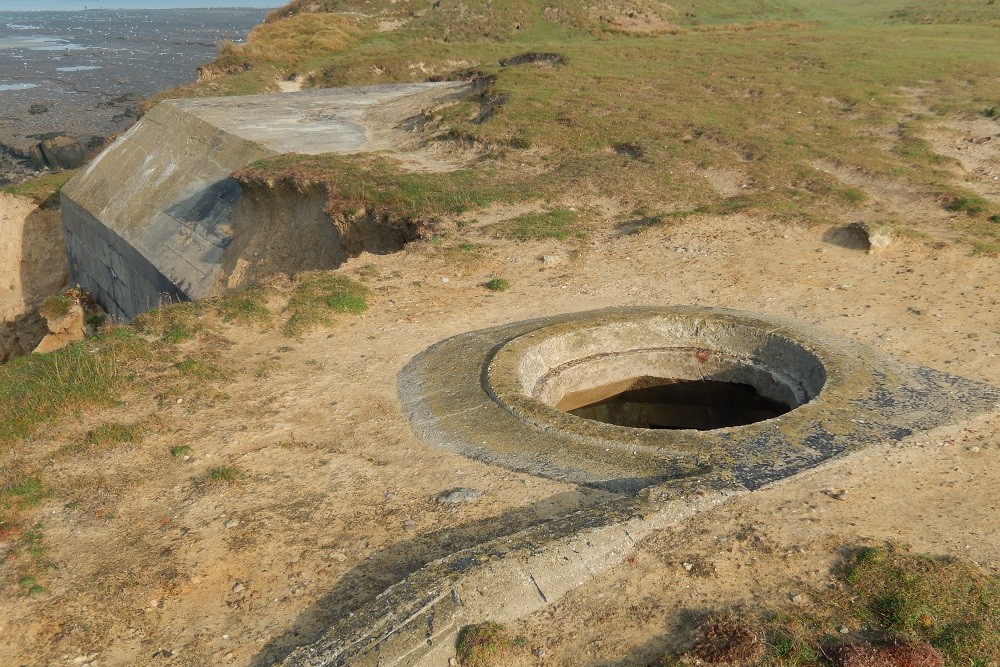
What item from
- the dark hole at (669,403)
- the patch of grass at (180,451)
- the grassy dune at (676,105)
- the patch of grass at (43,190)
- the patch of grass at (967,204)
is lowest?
the patch of grass at (43,190)

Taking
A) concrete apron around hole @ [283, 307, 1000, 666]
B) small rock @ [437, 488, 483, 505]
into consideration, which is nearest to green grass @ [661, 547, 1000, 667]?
concrete apron around hole @ [283, 307, 1000, 666]

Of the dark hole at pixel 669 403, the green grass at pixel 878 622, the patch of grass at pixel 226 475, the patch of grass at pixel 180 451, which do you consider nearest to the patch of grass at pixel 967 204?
the dark hole at pixel 669 403

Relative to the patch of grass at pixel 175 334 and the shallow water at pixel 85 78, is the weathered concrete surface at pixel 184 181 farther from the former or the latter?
the shallow water at pixel 85 78

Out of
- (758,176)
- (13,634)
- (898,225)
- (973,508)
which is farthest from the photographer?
(758,176)

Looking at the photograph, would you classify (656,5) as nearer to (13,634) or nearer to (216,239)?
(216,239)

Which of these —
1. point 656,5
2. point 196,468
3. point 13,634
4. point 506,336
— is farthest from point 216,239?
point 656,5

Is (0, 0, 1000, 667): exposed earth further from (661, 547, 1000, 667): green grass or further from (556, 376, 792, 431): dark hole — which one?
(556, 376, 792, 431): dark hole
